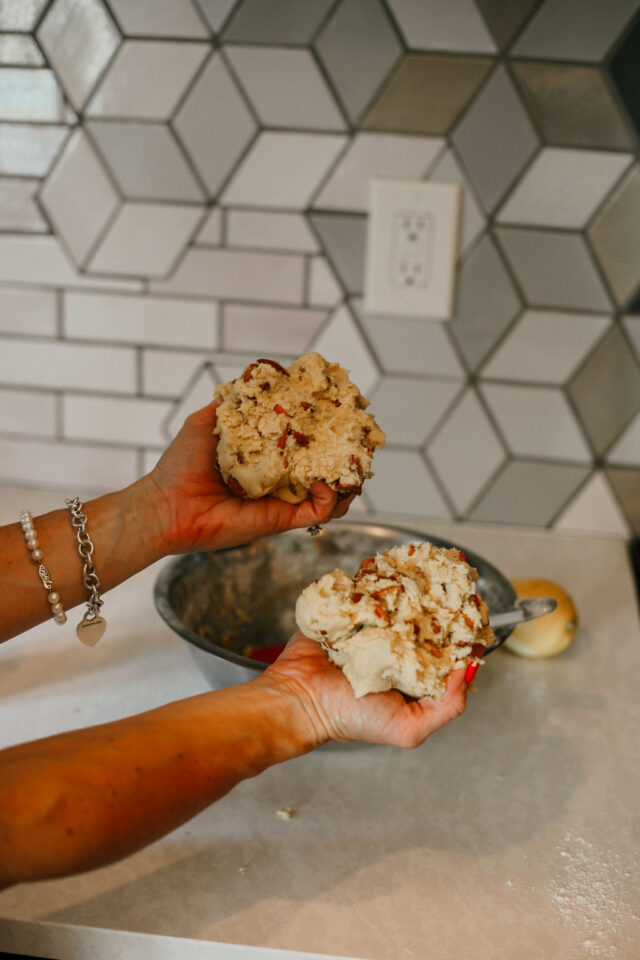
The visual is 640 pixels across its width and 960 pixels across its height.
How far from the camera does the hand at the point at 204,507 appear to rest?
91cm

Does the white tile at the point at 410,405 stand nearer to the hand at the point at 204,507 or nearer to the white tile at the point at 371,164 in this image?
the white tile at the point at 371,164

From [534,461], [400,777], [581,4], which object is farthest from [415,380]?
[400,777]

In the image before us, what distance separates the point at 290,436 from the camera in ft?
2.89

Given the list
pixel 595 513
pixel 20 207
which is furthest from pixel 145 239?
pixel 595 513

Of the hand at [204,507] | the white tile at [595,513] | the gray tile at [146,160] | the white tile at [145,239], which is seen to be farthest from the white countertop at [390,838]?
the gray tile at [146,160]

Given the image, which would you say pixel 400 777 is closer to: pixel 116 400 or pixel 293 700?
pixel 293 700

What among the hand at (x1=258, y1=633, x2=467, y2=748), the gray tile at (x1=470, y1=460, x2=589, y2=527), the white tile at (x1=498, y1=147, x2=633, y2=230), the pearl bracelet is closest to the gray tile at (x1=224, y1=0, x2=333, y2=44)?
the white tile at (x1=498, y1=147, x2=633, y2=230)

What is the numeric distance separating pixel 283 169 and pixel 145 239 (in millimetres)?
274

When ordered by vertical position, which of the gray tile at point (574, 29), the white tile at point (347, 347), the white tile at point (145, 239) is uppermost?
the gray tile at point (574, 29)

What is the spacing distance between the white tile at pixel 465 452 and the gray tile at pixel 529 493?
1.1 inches

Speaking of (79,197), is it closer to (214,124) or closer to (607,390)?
(214,124)

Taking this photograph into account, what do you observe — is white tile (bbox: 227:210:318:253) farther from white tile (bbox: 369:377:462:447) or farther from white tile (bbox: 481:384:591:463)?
white tile (bbox: 481:384:591:463)

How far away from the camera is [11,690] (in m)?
0.99

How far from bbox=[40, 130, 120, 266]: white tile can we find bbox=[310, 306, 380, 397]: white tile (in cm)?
43
